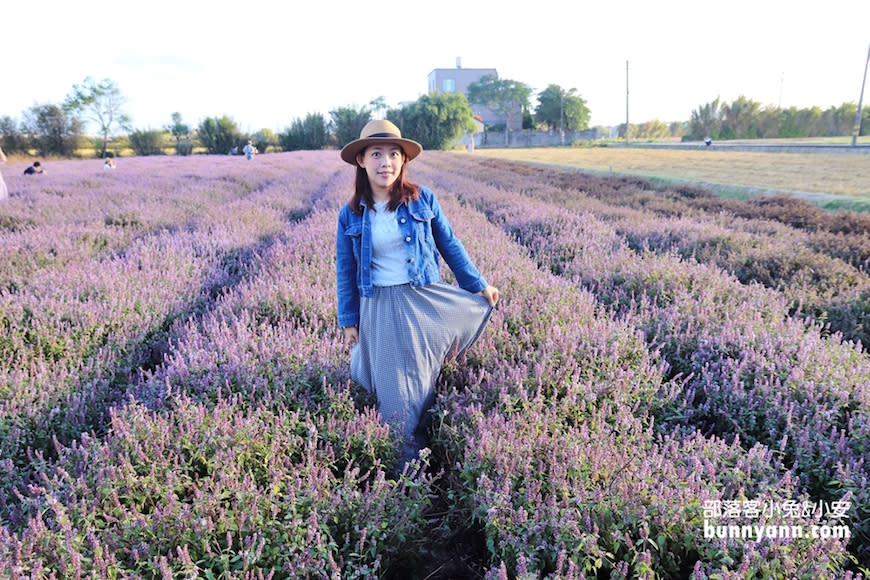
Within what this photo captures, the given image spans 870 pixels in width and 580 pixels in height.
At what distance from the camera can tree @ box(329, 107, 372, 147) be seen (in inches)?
2438

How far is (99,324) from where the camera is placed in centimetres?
337

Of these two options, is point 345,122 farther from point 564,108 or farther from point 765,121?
point 765,121

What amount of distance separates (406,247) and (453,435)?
97 centimetres

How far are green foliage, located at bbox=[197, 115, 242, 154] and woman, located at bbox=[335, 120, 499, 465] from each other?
198ft

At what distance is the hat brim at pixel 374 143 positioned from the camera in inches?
94.9

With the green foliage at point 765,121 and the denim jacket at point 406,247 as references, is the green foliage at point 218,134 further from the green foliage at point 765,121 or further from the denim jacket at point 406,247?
the denim jacket at point 406,247

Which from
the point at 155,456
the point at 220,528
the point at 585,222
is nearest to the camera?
the point at 220,528

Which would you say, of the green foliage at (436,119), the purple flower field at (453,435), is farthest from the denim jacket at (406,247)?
the green foliage at (436,119)

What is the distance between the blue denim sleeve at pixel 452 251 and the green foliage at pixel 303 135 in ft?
201

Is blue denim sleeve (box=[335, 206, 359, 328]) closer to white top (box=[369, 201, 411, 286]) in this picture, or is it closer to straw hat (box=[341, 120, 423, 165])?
white top (box=[369, 201, 411, 286])

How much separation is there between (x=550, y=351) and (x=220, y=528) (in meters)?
1.77

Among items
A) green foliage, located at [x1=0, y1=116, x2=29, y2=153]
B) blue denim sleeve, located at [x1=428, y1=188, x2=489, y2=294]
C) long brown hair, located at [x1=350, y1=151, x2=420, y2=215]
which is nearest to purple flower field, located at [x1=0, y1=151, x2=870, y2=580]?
blue denim sleeve, located at [x1=428, y1=188, x2=489, y2=294]

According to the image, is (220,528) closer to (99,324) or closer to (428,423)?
(428,423)

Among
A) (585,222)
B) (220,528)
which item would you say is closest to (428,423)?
(220,528)
